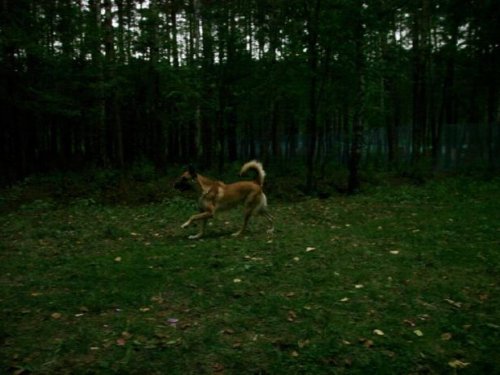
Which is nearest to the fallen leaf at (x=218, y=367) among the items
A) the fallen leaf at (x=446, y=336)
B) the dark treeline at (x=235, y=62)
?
the fallen leaf at (x=446, y=336)

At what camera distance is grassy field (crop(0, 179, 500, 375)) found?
4.75 m

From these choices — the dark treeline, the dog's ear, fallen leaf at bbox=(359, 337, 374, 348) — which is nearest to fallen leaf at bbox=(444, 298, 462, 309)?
fallen leaf at bbox=(359, 337, 374, 348)

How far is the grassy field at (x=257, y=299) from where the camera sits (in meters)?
4.75

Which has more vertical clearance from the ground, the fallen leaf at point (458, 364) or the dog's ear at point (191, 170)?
the dog's ear at point (191, 170)

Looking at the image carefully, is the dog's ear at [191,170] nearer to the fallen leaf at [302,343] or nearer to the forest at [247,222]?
the forest at [247,222]

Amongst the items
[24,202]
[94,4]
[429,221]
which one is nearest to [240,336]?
[429,221]

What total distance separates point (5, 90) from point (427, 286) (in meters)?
21.8

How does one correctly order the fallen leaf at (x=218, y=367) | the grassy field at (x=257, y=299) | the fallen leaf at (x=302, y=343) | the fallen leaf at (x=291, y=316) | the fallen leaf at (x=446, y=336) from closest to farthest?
the fallen leaf at (x=218, y=367) < the grassy field at (x=257, y=299) < the fallen leaf at (x=302, y=343) < the fallen leaf at (x=446, y=336) < the fallen leaf at (x=291, y=316)

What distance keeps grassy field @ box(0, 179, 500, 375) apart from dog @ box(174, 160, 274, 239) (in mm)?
581

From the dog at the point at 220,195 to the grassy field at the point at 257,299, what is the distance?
22.9 inches

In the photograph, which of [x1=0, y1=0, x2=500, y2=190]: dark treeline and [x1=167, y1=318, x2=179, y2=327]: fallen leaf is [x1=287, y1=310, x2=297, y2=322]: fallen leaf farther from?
[x1=0, y1=0, x2=500, y2=190]: dark treeline

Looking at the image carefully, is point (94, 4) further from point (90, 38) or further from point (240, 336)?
point (240, 336)

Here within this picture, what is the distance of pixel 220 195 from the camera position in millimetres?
10797

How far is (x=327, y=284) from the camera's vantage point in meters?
6.98
